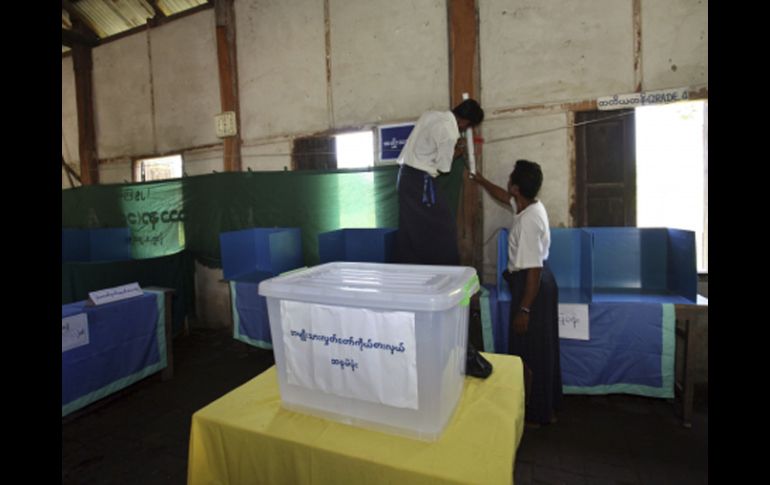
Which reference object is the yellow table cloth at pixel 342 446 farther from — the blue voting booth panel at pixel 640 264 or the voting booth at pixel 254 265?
the voting booth at pixel 254 265

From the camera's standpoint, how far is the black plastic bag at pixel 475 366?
4.05 feet

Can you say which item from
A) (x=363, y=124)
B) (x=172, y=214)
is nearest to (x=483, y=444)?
(x=363, y=124)

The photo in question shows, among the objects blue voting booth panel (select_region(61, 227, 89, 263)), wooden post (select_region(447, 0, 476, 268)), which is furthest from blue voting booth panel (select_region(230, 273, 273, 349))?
blue voting booth panel (select_region(61, 227, 89, 263))

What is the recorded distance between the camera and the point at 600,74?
3332 millimetres

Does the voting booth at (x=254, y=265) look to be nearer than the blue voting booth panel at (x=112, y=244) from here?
Yes

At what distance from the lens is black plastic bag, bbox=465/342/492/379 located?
48.6 inches

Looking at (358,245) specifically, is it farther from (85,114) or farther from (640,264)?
(85,114)

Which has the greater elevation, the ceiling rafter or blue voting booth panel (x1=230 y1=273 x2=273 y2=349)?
the ceiling rafter

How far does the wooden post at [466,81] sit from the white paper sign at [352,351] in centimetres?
294

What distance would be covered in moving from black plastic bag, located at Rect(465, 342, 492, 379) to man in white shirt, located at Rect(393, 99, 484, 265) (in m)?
1.53

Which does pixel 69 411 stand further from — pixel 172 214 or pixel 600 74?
pixel 600 74

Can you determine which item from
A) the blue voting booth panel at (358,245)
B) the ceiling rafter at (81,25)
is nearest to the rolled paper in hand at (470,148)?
the blue voting booth panel at (358,245)

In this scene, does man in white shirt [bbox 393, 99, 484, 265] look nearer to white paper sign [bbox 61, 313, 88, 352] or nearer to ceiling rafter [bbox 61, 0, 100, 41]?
white paper sign [bbox 61, 313, 88, 352]

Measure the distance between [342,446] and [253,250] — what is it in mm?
3464
